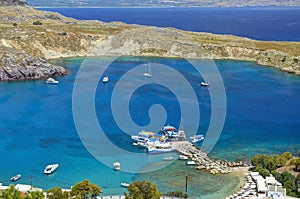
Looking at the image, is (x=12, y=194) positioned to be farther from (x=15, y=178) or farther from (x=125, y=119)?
(x=125, y=119)

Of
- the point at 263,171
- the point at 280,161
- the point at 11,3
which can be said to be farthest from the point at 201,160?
the point at 11,3

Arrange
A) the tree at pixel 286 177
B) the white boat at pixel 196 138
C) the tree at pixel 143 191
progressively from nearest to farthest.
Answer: the tree at pixel 143 191 < the tree at pixel 286 177 < the white boat at pixel 196 138

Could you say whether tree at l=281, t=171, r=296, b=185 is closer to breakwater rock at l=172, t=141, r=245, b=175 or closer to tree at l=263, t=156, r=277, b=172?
tree at l=263, t=156, r=277, b=172

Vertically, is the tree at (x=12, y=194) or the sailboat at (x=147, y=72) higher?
the sailboat at (x=147, y=72)

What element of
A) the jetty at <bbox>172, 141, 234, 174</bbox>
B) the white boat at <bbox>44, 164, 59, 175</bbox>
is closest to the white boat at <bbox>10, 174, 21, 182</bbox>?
the white boat at <bbox>44, 164, 59, 175</bbox>

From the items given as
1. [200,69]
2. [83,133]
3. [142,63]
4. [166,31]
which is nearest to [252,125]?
[83,133]

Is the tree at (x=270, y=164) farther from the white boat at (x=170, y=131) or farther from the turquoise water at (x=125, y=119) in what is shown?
the white boat at (x=170, y=131)

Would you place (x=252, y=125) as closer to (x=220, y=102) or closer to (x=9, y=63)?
(x=220, y=102)

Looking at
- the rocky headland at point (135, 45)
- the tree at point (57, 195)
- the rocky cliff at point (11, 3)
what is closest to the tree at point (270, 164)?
the tree at point (57, 195)
